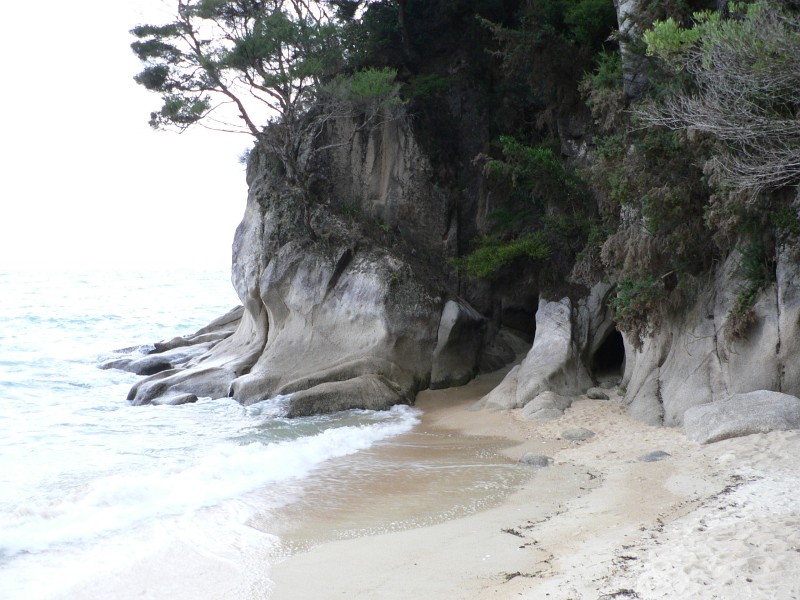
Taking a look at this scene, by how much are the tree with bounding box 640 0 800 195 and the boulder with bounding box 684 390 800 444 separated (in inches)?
110

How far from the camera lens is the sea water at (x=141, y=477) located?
683 centimetres

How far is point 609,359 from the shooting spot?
1753 cm

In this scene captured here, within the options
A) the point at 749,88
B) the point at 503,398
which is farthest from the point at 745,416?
the point at 503,398

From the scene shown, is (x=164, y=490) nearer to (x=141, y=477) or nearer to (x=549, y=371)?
(x=141, y=477)

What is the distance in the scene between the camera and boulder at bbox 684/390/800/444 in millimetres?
9102

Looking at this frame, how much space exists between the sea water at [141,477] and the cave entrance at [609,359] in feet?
14.7

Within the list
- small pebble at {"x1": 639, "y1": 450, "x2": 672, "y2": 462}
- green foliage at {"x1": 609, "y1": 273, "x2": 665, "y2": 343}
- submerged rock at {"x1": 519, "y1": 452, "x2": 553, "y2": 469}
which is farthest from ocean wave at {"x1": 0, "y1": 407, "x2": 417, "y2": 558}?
green foliage at {"x1": 609, "y1": 273, "x2": 665, "y2": 343}

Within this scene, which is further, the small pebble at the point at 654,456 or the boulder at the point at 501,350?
the boulder at the point at 501,350

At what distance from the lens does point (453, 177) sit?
19.9m

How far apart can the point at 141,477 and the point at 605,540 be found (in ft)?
20.8

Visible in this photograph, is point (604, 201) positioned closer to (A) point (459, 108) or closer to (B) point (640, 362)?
(B) point (640, 362)

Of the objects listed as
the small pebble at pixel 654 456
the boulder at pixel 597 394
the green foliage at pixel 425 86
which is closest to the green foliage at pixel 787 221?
the small pebble at pixel 654 456

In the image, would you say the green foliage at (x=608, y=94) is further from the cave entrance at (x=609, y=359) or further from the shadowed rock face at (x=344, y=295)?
the shadowed rock face at (x=344, y=295)

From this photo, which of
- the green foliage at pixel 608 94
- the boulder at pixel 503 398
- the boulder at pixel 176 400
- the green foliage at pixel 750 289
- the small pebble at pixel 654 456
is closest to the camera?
the small pebble at pixel 654 456
